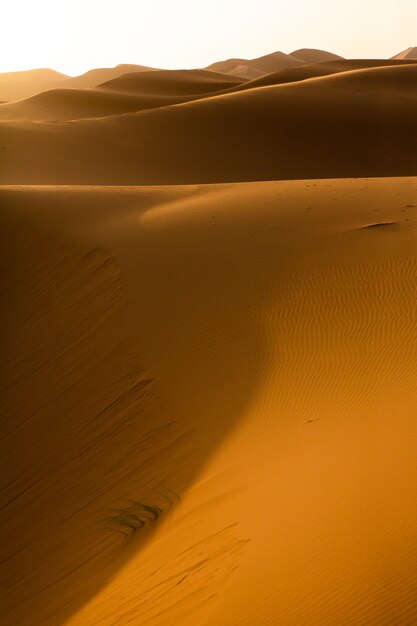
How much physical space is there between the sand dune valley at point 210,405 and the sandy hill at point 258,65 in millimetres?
75595

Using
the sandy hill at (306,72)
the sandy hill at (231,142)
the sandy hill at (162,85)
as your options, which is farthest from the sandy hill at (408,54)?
the sandy hill at (231,142)

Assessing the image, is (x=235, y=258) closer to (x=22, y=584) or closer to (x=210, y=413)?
(x=210, y=413)

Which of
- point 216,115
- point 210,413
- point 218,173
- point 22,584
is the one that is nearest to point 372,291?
point 210,413

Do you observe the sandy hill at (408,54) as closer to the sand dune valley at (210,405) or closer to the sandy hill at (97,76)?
the sandy hill at (97,76)

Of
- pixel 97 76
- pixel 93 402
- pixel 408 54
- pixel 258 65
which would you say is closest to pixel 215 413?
pixel 93 402

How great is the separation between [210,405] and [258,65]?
91468mm

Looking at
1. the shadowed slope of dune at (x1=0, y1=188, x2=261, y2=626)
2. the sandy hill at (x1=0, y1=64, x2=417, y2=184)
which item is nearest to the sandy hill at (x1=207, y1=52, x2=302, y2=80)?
the sandy hill at (x1=0, y1=64, x2=417, y2=184)

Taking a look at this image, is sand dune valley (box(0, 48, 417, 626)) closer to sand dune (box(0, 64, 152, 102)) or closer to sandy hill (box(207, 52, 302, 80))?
sand dune (box(0, 64, 152, 102))

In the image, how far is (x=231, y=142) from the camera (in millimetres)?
23094

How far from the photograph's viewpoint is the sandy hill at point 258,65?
85125mm

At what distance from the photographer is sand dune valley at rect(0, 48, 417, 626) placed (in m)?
3.58

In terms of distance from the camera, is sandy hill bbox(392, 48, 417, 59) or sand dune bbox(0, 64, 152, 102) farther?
sandy hill bbox(392, 48, 417, 59)

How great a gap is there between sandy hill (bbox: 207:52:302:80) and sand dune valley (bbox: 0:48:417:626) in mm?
75595

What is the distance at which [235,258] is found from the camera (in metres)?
8.29
